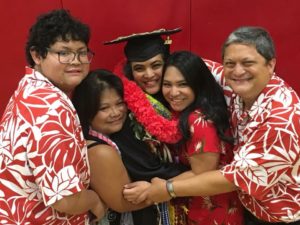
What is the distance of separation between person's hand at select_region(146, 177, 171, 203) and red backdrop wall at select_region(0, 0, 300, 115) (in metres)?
A: 0.87

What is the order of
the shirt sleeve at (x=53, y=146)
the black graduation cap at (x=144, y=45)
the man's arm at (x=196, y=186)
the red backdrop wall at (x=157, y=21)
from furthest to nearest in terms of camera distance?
the red backdrop wall at (x=157, y=21) → the black graduation cap at (x=144, y=45) → the man's arm at (x=196, y=186) → the shirt sleeve at (x=53, y=146)

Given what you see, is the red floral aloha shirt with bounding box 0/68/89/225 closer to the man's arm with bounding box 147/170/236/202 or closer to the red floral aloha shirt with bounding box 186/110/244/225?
the man's arm with bounding box 147/170/236/202

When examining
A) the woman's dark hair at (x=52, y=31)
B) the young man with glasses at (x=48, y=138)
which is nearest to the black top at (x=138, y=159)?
the young man with glasses at (x=48, y=138)

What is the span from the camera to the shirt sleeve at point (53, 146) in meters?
1.41

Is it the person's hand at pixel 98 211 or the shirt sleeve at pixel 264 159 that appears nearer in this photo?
the shirt sleeve at pixel 264 159

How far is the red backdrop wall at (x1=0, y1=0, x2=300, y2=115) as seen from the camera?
233 cm

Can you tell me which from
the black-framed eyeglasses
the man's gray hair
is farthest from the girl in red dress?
the black-framed eyeglasses

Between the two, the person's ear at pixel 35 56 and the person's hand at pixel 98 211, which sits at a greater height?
the person's ear at pixel 35 56

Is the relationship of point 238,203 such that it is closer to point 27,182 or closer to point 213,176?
point 213,176

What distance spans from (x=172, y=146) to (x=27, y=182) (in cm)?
71

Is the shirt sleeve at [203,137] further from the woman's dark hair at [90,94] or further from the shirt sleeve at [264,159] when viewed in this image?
the woman's dark hair at [90,94]

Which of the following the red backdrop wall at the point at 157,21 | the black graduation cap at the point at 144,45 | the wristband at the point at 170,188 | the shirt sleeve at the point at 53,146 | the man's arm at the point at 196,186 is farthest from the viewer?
the red backdrop wall at the point at 157,21

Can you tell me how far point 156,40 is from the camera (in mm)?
2117

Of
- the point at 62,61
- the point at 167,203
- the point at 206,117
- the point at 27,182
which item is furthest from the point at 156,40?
the point at 27,182
